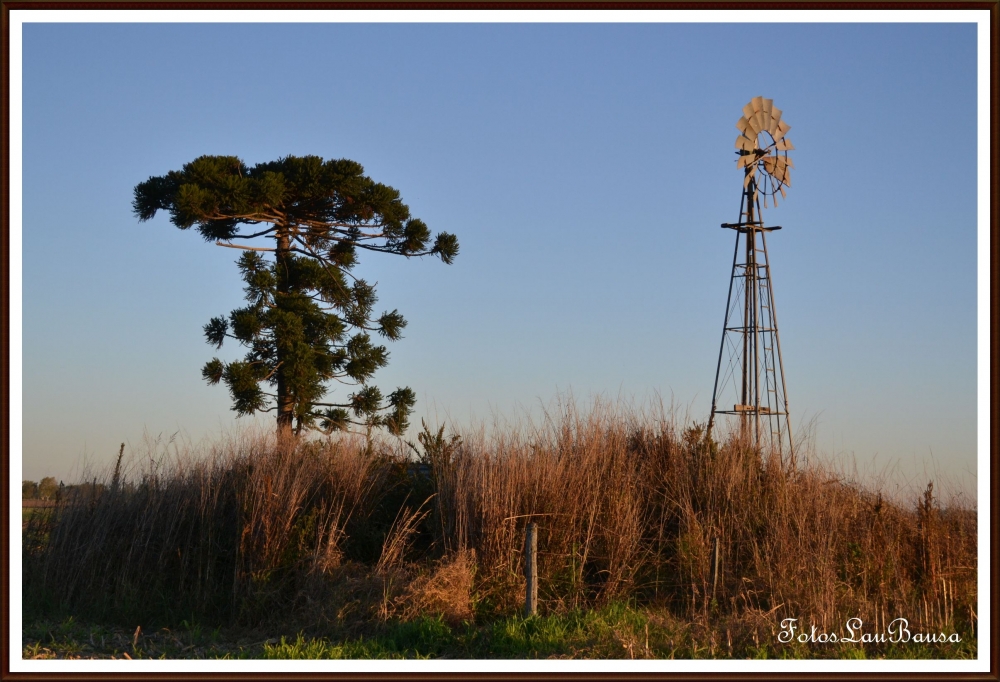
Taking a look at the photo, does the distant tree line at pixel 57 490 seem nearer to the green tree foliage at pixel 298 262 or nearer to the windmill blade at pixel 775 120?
the green tree foliage at pixel 298 262

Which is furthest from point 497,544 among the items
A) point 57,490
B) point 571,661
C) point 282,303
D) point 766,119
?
point 766,119

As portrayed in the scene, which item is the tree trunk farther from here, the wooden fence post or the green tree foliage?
the wooden fence post

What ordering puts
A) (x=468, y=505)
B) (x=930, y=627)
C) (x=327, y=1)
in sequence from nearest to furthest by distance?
(x=327, y=1)
(x=930, y=627)
(x=468, y=505)

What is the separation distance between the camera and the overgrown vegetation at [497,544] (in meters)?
8.43

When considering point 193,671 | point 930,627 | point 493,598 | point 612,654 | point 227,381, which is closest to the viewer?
point 193,671

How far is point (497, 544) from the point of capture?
9219 millimetres

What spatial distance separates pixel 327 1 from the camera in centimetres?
668

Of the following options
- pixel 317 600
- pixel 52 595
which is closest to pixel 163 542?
pixel 52 595

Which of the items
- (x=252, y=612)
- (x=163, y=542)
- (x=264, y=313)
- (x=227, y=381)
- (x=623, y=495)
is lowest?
(x=252, y=612)

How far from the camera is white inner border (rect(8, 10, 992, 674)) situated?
6055 mm

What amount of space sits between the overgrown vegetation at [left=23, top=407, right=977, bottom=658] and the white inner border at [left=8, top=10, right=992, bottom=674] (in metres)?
1.46

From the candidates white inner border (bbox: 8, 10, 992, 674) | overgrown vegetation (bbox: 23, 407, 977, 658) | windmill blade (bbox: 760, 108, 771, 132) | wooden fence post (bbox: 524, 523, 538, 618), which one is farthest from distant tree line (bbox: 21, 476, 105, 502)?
windmill blade (bbox: 760, 108, 771, 132)

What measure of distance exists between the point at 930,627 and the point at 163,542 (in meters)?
7.70

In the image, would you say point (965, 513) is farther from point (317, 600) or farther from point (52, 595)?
point (52, 595)
